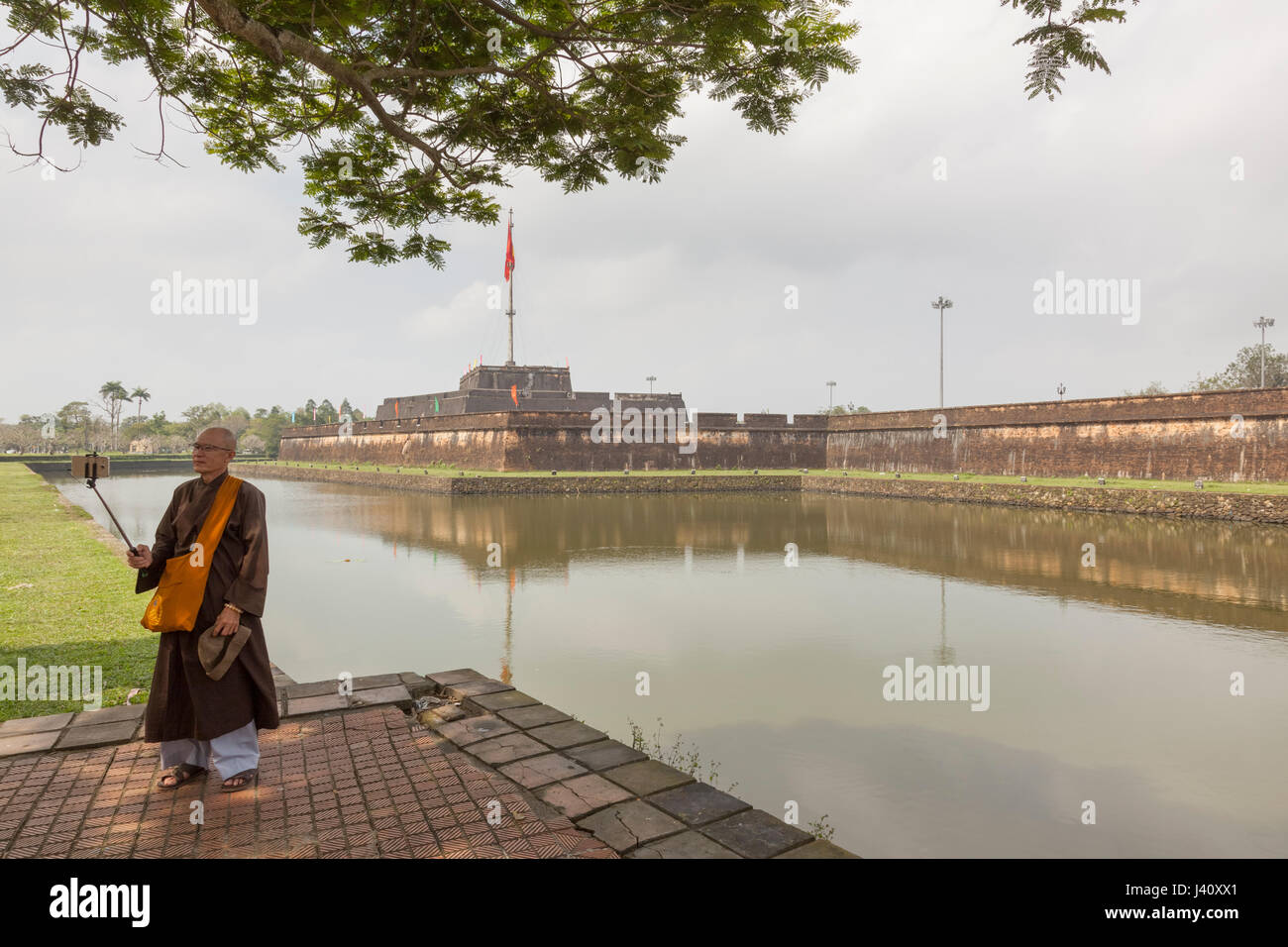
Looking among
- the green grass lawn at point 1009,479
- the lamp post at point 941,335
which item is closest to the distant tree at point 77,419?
the green grass lawn at point 1009,479

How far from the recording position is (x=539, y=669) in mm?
5254

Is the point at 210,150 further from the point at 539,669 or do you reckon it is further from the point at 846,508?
the point at 846,508

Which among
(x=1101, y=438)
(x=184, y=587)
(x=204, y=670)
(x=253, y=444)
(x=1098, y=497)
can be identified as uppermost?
(x=253, y=444)

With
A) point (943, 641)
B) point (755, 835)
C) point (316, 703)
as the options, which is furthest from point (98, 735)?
point (943, 641)

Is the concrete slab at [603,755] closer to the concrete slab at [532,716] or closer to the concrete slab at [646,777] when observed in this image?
the concrete slab at [646,777]

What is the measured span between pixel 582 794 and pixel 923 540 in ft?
37.5

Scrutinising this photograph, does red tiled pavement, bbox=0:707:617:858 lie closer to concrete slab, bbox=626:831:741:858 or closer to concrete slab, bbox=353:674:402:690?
concrete slab, bbox=626:831:741:858

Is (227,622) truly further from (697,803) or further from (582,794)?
(697,803)

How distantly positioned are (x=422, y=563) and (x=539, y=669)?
5372mm

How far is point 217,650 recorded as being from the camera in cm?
275

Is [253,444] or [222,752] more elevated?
[253,444]

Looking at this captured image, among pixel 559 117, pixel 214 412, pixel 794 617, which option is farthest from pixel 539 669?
pixel 214 412

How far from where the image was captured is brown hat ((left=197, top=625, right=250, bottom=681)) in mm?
2750

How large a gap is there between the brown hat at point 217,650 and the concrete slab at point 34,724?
135 centimetres
